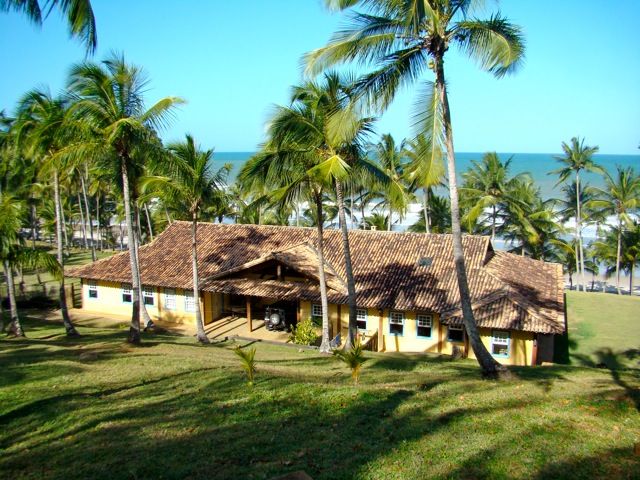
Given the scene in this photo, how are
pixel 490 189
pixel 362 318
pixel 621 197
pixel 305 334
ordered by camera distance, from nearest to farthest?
pixel 305 334
pixel 362 318
pixel 621 197
pixel 490 189

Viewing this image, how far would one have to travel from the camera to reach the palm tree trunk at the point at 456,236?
12.6 m

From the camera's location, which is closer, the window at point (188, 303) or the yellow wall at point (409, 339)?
the yellow wall at point (409, 339)

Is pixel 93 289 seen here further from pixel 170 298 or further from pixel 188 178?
pixel 188 178

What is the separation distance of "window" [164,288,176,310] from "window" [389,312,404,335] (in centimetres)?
1158

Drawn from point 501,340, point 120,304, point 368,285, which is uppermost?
point 368,285

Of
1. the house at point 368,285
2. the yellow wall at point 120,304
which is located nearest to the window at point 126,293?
the house at point 368,285

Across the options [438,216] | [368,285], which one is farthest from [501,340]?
[438,216]

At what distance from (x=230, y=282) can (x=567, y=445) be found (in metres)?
19.4

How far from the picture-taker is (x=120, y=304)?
2881cm

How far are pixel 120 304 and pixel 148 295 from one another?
74.2 inches

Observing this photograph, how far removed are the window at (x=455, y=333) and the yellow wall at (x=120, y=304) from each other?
40.7 ft

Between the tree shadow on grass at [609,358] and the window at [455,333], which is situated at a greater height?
the window at [455,333]

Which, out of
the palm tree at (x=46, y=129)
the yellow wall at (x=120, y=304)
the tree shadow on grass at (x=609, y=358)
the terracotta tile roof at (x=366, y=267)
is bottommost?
the tree shadow on grass at (x=609, y=358)

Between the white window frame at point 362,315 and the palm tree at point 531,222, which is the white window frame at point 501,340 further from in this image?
the palm tree at point 531,222
